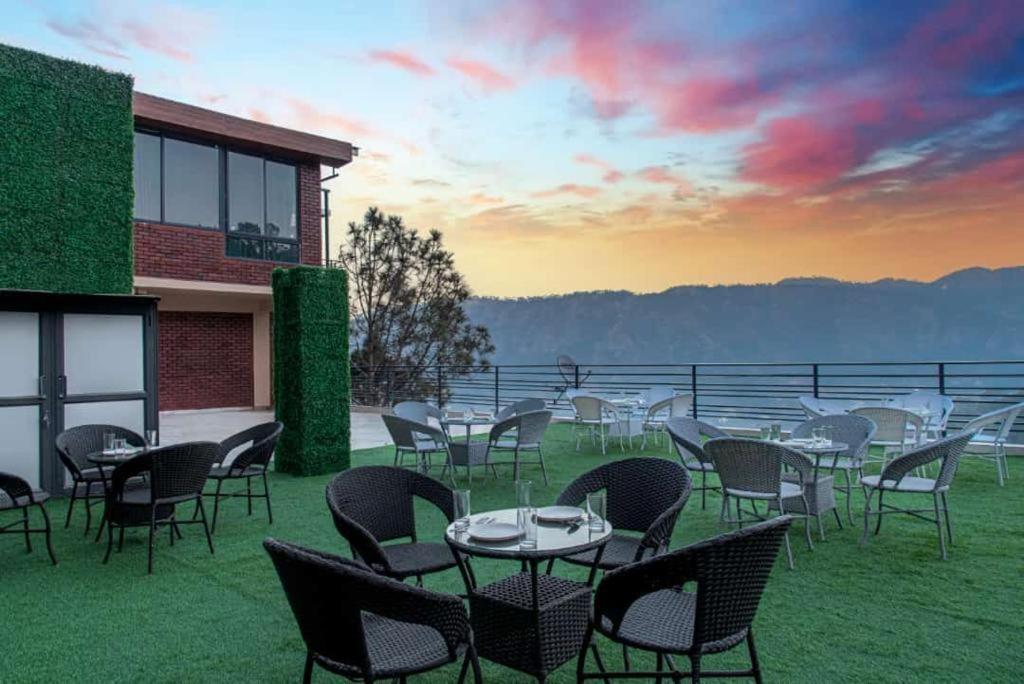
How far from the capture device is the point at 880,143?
11.3 metres

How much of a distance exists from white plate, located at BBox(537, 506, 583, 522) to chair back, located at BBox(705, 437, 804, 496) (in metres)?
1.76

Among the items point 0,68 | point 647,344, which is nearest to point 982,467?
point 0,68

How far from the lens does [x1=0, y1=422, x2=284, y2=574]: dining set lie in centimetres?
445

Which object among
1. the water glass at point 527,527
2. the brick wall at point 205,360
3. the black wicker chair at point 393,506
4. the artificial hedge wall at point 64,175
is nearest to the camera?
the water glass at point 527,527

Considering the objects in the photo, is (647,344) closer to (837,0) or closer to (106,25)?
(837,0)

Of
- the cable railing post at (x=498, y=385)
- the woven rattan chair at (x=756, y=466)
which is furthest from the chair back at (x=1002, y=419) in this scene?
the cable railing post at (x=498, y=385)

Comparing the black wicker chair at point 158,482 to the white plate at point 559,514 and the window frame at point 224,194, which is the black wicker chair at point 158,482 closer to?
the white plate at point 559,514

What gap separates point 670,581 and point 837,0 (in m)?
9.77

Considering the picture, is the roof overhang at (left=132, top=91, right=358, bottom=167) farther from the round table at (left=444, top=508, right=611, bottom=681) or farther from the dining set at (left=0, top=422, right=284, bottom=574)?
the round table at (left=444, top=508, right=611, bottom=681)

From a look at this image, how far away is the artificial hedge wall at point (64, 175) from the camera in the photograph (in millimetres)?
7398

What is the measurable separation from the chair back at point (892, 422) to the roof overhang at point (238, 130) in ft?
38.7

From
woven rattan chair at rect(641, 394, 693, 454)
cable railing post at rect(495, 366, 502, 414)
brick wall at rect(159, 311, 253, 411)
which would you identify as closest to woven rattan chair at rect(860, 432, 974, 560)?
woven rattan chair at rect(641, 394, 693, 454)

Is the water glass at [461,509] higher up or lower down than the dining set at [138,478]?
higher up

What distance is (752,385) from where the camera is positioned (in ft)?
33.7
